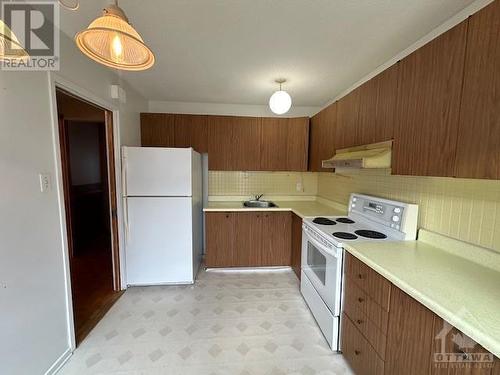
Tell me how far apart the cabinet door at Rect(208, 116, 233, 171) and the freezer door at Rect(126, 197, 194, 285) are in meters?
0.86

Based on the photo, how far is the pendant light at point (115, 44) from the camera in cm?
85

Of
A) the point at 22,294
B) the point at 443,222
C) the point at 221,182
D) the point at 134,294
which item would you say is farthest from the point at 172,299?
the point at 443,222

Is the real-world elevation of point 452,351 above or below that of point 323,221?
below

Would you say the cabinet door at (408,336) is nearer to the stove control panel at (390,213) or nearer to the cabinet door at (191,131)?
the stove control panel at (390,213)

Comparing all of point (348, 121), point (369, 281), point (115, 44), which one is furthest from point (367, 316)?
point (115, 44)

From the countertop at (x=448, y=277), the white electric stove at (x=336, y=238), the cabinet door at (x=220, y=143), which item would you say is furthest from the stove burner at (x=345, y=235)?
the cabinet door at (x=220, y=143)

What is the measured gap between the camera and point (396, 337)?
3.93 feet

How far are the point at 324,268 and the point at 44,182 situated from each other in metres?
2.18

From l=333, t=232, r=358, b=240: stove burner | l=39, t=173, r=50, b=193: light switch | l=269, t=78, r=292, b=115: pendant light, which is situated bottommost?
l=333, t=232, r=358, b=240: stove burner

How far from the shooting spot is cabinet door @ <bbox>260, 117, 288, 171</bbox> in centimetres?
332

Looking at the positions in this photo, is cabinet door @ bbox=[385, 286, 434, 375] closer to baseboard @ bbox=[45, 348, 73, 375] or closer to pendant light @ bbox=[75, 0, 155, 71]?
pendant light @ bbox=[75, 0, 155, 71]

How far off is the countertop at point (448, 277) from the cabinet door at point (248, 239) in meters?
1.59

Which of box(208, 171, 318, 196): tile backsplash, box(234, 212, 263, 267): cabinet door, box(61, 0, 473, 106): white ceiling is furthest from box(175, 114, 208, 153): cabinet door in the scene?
box(234, 212, 263, 267): cabinet door

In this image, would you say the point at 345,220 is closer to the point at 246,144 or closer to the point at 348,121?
the point at 348,121
